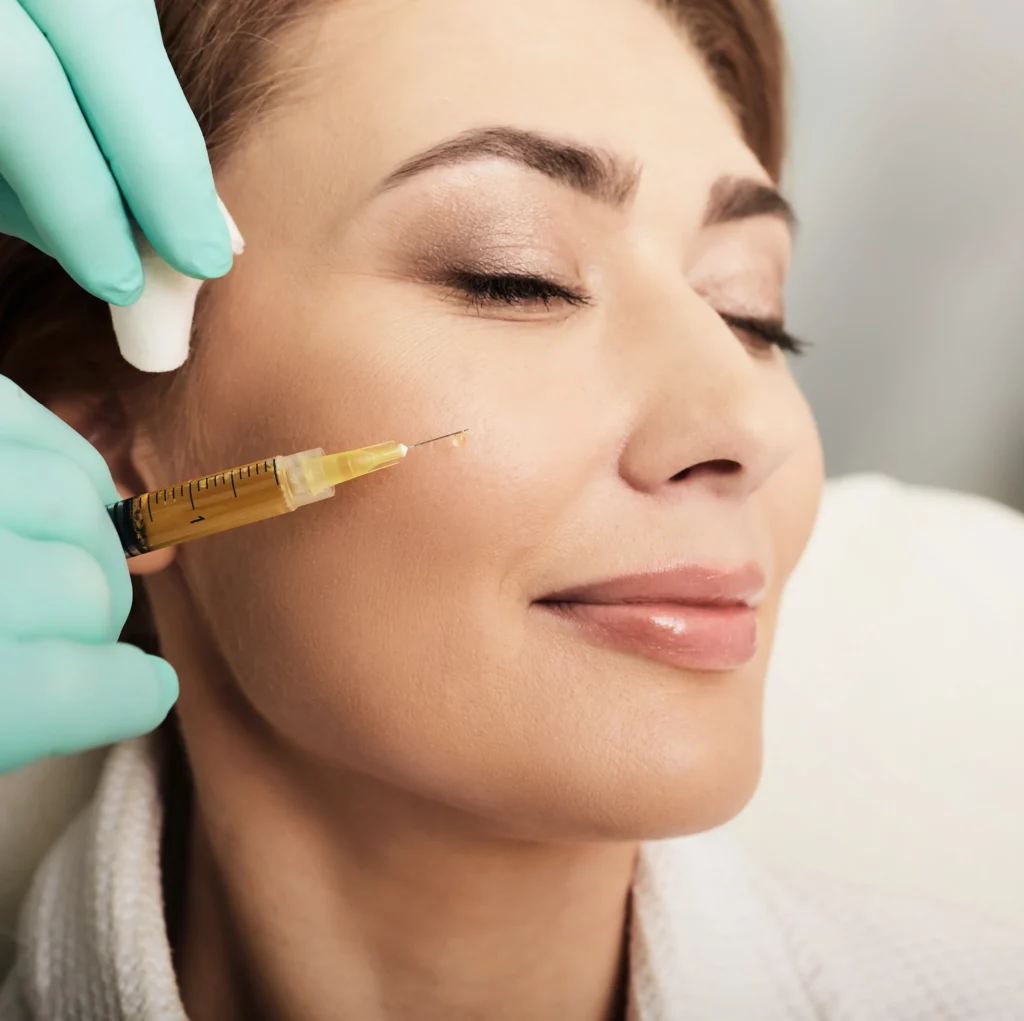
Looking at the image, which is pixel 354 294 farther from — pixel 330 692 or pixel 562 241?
pixel 330 692

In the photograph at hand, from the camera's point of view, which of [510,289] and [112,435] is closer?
[510,289]

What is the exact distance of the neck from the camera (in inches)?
36.1

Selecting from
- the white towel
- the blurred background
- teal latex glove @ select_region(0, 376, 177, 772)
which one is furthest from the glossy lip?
the blurred background

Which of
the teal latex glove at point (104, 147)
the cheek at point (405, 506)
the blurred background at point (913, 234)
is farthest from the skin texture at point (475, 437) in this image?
the blurred background at point (913, 234)

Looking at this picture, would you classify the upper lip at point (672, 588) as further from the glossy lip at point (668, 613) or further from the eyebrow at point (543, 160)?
the eyebrow at point (543, 160)

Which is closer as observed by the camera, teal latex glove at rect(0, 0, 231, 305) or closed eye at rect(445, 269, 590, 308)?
teal latex glove at rect(0, 0, 231, 305)

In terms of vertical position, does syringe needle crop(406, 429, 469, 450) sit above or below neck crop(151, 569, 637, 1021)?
above

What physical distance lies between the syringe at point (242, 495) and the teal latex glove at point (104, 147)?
0.55ft

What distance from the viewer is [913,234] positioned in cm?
185

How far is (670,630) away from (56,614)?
49cm

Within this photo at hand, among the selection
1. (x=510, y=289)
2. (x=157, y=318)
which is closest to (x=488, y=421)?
(x=510, y=289)

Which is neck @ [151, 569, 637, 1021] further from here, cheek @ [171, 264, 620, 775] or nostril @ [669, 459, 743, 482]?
nostril @ [669, 459, 743, 482]

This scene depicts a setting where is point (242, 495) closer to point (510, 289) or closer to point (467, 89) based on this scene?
point (510, 289)

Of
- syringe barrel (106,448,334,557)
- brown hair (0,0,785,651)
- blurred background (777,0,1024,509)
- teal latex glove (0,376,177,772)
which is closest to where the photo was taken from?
teal latex glove (0,376,177,772)
